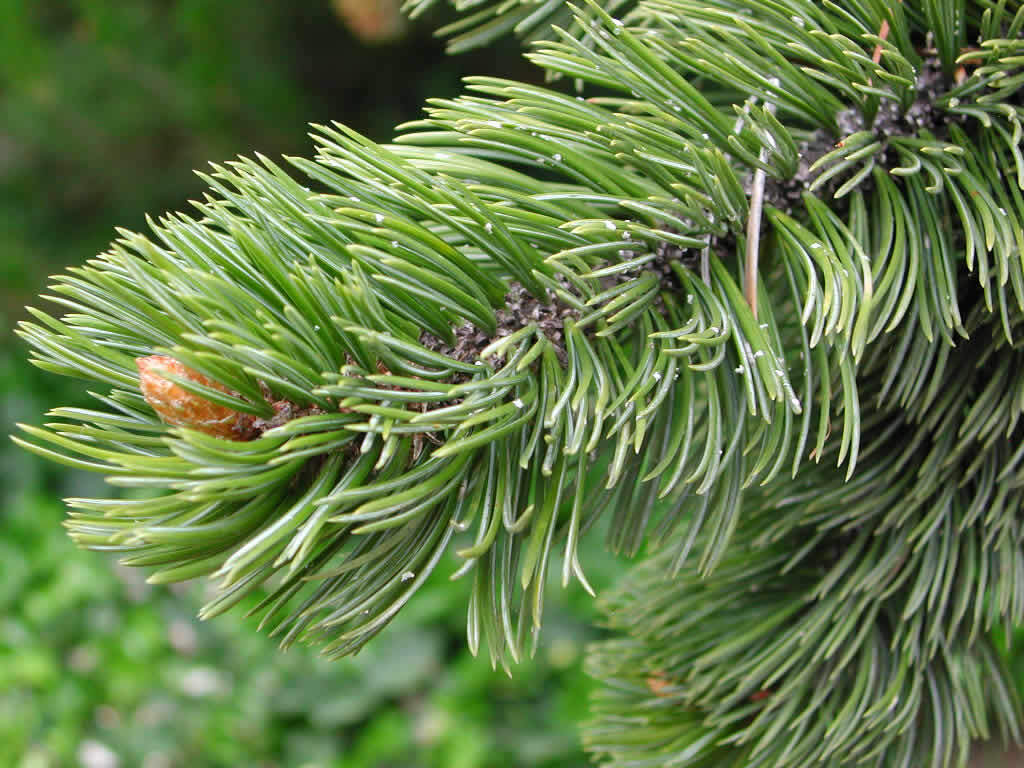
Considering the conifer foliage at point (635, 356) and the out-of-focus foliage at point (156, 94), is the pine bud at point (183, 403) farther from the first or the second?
the out-of-focus foliage at point (156, 94)

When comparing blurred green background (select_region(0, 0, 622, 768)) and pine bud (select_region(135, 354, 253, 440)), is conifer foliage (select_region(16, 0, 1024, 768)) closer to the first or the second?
pine bud (select_region(135, 354, 253, 440))

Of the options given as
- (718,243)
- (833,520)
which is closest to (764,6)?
(718,243)

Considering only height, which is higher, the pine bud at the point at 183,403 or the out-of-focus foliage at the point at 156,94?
the out-of-focus foliage at the point at 156,94

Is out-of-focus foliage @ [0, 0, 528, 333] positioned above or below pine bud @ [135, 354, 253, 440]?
above

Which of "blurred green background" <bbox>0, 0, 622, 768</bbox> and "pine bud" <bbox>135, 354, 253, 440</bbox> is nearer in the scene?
"pine bud" <bbox>135, 354, 253, 440</bbox>

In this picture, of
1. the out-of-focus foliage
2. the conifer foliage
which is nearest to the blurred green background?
the out-of-focus foliage

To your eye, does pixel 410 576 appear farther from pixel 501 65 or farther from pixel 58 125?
pixel 58 125

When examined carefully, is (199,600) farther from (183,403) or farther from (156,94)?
(183,403)

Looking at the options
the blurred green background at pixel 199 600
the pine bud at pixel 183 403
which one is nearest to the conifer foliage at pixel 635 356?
the pine bud at pixel 183 403

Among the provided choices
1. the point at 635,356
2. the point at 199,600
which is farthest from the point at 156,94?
the point at 635,356
